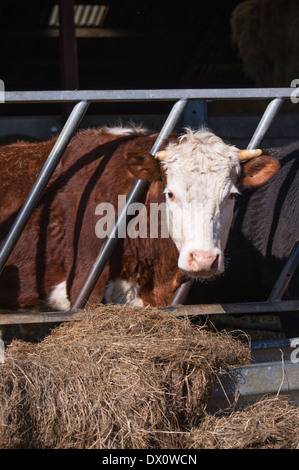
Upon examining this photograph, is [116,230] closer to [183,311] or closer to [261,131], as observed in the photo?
[183,311]

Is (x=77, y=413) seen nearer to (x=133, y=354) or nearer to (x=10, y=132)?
(x=133, y=354)

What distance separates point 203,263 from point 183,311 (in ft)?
1.02

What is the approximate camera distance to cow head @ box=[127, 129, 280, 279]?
310 centimetres

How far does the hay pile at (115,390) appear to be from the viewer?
2310 mm

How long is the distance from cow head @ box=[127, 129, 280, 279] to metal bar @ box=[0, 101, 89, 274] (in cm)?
35

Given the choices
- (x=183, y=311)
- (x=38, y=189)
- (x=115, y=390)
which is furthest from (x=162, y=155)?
(x=115, y=390)

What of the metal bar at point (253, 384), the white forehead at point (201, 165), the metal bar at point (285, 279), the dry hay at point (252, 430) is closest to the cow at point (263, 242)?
the metal bar at point (285, 279)

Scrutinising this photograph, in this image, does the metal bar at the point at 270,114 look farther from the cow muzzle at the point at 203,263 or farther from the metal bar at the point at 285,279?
the cow muzzle at the point at 203,263

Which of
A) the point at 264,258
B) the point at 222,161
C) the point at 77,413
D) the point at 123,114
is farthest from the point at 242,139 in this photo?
the point at 77,413

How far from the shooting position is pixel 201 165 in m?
3.31

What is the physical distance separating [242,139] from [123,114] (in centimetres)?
206

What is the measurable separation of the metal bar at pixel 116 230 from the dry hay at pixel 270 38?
4187 mm

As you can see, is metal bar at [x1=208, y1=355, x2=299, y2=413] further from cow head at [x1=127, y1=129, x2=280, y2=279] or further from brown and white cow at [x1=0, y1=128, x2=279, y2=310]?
brown and white cow at [x1=0, y1=128, x2=279, y2=310]

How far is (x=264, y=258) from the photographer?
167 inches
